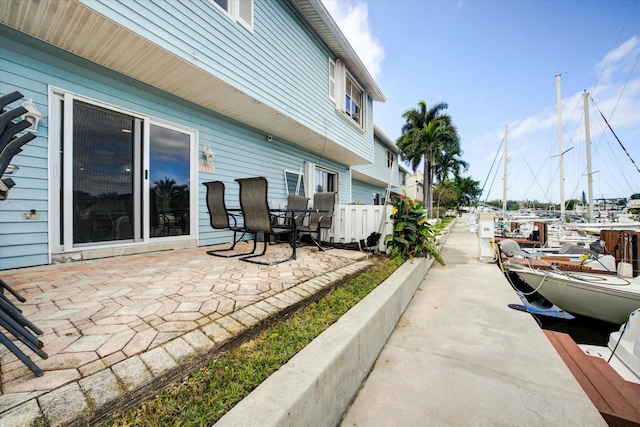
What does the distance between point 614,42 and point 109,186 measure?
15.3 meters

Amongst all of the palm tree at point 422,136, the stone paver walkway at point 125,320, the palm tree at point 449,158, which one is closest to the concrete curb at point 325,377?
the stone paver walkway at point 125,320

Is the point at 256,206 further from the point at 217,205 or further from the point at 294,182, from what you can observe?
the point at 294,182

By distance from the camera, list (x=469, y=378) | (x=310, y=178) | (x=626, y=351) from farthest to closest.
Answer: (x=310, y=178)
(x=626, y=351)
(x=469, y=378)

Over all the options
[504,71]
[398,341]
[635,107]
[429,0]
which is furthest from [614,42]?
[398,341]

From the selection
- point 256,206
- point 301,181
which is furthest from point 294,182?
point 256,206

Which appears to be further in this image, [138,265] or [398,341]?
[138,265]

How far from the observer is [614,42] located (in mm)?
8297

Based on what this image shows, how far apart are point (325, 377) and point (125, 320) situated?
1311 millimetres

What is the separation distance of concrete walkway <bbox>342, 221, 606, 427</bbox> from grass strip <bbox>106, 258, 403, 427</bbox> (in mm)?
571

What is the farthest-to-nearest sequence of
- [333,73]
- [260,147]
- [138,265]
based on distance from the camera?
[333,73] → [260,147] → [138,265]

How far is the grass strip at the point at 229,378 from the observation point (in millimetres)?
904

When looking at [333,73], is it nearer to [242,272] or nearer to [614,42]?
[242,272]

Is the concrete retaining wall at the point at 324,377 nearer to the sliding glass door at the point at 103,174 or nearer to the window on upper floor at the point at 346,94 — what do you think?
the sliding glass door at the point at 103,174

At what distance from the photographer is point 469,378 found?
180 centimetres
